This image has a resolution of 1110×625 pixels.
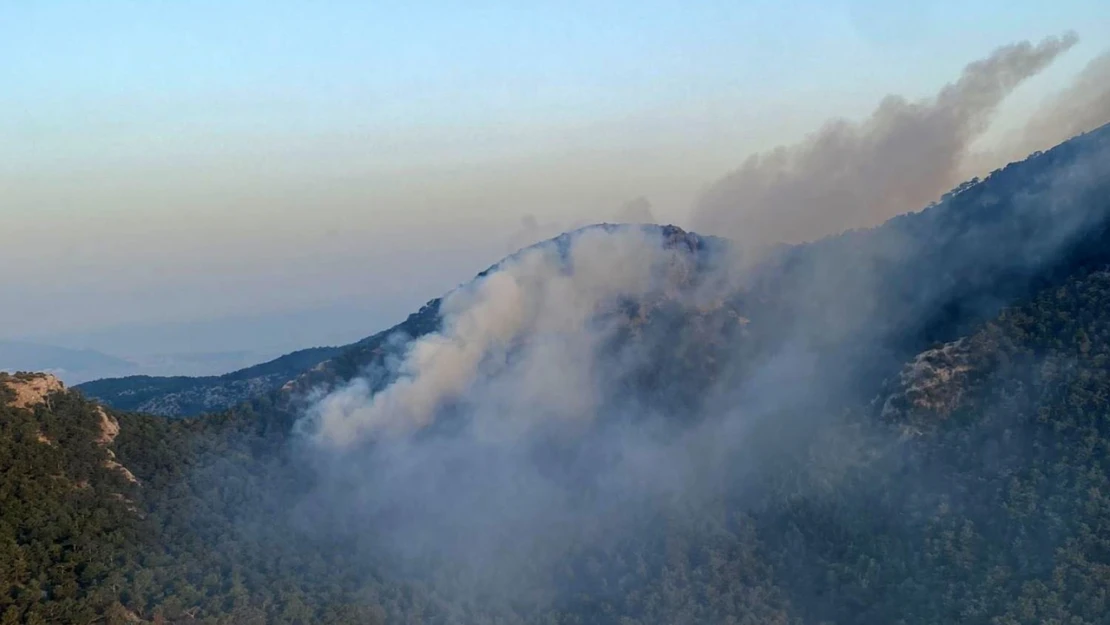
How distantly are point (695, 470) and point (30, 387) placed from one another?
8146 cm

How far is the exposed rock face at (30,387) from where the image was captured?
333 feet

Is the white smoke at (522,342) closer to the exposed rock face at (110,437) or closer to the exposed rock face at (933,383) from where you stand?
the exposed rock face at (110,437)

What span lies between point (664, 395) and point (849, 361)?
28749 mm

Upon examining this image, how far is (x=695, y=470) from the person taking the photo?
398 ft

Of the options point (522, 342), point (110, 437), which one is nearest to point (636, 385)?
point (522, 342)

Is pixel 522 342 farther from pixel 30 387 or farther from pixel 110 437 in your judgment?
pixel 30 387

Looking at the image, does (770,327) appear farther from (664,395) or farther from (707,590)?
(707,590)

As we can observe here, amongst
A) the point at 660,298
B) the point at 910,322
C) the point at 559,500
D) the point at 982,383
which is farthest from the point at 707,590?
the point at 660,298

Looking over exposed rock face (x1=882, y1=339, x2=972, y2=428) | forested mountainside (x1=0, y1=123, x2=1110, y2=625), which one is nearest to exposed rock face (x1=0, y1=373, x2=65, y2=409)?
forested mountainside (x1=0, y1=123, x2=1110, y2=625)

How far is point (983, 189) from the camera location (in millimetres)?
145875

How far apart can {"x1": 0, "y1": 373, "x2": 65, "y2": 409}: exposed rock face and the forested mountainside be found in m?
0.43

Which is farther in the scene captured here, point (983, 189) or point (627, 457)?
point (983, 189)

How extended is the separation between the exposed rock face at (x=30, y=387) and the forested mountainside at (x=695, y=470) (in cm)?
43

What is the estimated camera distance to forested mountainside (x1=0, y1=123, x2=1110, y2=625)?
285 ft
